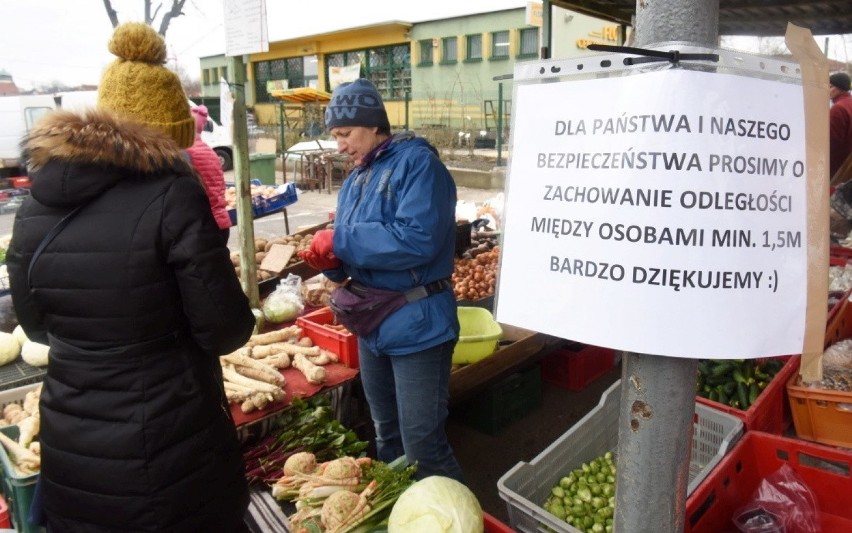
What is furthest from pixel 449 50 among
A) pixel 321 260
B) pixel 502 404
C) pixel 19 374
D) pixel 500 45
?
pixel 321 260

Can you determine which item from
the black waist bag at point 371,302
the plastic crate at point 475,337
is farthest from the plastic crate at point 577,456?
the plastic crate at point 475,337

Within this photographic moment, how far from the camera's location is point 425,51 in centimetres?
2302

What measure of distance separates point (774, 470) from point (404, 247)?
1714 mm

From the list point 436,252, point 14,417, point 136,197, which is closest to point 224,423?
point 136,197

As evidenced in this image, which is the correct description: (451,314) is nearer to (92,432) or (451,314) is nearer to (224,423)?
(224,423)

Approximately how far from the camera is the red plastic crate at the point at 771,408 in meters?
2.69

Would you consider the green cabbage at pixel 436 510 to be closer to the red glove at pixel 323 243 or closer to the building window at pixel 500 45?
the red glove at pixel 323 243

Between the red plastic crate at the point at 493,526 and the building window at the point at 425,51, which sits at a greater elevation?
the building window at the point at 425,51

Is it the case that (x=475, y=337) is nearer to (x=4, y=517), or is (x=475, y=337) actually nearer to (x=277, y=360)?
(x=277, y=360)

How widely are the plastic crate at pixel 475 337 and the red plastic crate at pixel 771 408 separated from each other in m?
1.24

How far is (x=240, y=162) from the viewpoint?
3.59m

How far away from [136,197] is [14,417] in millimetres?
1909

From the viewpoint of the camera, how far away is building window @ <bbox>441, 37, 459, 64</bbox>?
867 inches

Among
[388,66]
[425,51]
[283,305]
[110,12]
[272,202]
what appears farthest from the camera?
[388,66]
